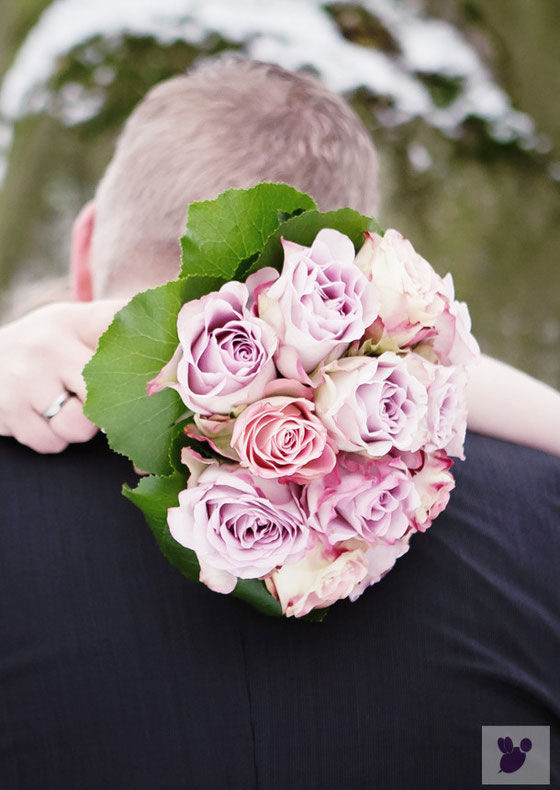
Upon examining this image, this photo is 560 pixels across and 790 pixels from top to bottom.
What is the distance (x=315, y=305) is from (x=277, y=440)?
14 centimetres

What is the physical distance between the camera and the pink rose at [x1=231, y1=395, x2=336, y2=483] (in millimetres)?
781

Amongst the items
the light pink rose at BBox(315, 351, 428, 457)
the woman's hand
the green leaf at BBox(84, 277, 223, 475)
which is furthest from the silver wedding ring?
the light pink rose at BBox(315, 351, 428, 457)

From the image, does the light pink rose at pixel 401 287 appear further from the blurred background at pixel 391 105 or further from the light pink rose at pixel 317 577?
the blurred background at pixel 391 105

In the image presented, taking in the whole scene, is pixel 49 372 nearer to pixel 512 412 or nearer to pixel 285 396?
pixel 285 396

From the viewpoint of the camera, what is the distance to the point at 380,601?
3.37 ft

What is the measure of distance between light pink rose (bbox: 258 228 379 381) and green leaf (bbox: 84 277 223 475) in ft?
0.28

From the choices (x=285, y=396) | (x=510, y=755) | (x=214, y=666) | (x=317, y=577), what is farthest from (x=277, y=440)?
(x=510, y=755)

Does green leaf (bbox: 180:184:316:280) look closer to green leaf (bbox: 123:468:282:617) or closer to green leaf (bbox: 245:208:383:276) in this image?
green leaf (bbox: 245:208:383:276)

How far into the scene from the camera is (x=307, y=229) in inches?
33.8

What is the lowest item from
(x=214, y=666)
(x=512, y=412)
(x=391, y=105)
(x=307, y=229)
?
(x=214, y=666)

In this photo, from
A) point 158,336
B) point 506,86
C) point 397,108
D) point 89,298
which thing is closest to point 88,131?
point 397,108

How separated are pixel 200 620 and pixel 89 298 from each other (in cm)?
73

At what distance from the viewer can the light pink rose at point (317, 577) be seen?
33.2 inches

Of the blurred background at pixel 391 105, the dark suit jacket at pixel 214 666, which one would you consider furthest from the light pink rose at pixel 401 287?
the blurred background at pixel 391 105
